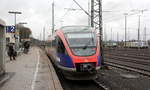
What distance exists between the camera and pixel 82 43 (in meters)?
9.59

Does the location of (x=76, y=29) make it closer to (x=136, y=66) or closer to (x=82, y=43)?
(x=82, y=43)

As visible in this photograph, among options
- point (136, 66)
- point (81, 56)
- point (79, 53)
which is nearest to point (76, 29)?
point (79, 53)

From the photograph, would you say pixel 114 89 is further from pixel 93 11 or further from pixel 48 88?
pixel 93 11

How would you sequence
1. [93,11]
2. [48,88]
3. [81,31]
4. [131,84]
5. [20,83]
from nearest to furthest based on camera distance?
[48,88], [20,83], [131,84], [81,31], [93,11]

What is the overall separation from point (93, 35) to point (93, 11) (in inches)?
155

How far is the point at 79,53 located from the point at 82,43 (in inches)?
26.8

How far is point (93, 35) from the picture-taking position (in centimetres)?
1009

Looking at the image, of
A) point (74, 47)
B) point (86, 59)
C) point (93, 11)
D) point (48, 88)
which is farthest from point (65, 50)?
point (93, 11)

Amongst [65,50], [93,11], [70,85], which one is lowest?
[70,85]

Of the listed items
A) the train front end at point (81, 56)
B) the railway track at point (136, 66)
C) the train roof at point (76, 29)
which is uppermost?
the train roof at point (76, 29)

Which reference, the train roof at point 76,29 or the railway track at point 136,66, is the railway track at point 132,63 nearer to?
the railway track at point 136,66

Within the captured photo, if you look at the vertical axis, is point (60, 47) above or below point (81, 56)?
above

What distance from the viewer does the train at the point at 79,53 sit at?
8.77m

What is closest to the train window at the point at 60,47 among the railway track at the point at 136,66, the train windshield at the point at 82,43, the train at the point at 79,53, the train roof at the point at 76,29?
the train at the point at 79,53
